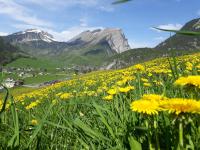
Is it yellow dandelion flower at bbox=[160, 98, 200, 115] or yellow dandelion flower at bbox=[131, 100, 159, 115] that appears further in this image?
yellow dandelion flower at bbox=[131, 100, 159, 115]

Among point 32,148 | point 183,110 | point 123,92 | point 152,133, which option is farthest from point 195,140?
point 123,92

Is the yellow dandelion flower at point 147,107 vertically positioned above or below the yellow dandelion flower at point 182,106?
below

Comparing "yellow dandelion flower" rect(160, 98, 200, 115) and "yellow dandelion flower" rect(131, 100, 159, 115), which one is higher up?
"yellow dandelion flower" rect(160, 98, 200, 115)

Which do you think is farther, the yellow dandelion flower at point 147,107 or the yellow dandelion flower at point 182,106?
the yellow dandelion flower at point 147,107

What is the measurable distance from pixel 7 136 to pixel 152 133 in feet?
5.47

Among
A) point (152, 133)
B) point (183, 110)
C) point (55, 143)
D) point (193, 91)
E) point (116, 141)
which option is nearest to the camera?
point (183, 110)

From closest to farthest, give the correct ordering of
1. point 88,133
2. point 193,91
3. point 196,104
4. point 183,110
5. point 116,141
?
point 183,110 < point 196,104 < point 193,91 < point 116,141 < point 88,133

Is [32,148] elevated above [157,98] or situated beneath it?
situated beneath

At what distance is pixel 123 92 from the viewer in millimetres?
4656

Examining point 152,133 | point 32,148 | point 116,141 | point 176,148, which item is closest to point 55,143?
point 32,148

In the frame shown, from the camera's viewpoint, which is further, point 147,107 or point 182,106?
point 147,107

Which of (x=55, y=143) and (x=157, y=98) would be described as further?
(x=55, y=143)

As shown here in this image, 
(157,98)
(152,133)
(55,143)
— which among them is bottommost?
(55,143)

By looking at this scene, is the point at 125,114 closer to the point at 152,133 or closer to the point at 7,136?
the point at 152,133
